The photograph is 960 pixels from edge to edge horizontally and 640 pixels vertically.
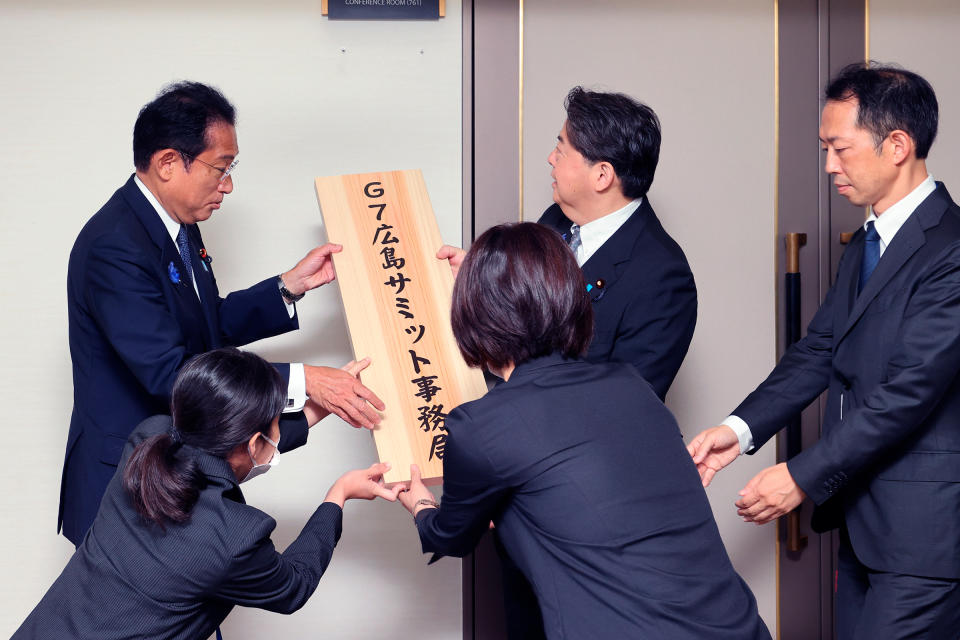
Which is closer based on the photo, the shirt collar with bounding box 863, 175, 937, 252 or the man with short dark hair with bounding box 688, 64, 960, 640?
the man with short dark hair with bounding box 688, 64, 960, 640

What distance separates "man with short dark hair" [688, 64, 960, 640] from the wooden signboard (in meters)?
0.70

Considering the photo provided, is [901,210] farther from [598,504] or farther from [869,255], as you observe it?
[598,504]

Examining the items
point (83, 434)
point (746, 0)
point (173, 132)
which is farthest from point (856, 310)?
point (83, 434)

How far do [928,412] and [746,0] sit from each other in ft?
5.04

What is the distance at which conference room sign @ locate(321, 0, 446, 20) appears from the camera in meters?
2.59

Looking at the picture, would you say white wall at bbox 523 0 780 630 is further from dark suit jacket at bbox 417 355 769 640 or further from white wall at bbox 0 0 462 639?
dark suit jacket at bbox 417 355 769 640

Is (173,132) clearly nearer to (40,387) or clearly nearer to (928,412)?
(40,387)

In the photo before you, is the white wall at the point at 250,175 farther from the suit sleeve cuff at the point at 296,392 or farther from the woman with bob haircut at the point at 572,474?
the woman with bob haircut at the point at 572,474

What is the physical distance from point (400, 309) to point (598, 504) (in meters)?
0.84

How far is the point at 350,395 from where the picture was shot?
195 centimetres

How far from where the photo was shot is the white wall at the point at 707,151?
8.69 ft

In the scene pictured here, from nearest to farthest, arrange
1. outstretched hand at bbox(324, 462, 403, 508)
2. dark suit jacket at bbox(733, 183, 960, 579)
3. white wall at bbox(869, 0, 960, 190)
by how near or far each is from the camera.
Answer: dark suit jacket at bbox(733, 183, 960, 579), outstretched hand at bbox(324, 462, 403, 508), white wall at bbox(869, 0, 960, 190)

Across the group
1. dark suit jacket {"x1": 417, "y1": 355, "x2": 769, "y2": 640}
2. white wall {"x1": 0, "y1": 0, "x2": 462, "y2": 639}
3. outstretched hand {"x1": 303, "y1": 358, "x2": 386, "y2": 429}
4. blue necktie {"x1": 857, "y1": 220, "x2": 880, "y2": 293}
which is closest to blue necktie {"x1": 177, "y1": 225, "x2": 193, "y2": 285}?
outstretched hand {"x1": 303, "y1": 358, "x2": 386, "y2": 429}

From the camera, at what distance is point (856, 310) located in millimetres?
1873
